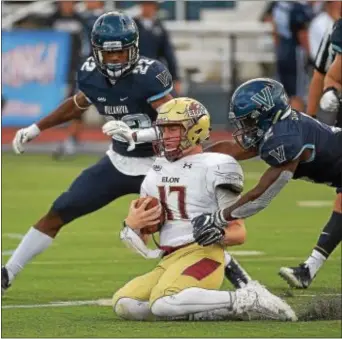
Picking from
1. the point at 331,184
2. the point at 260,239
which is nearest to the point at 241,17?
the point at 260,239

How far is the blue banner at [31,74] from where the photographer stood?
18.2 meters

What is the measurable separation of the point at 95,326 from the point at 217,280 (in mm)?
643

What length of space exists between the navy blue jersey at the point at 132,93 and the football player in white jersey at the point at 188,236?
29.1 inches

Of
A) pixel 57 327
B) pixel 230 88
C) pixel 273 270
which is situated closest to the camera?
pixel 57 327

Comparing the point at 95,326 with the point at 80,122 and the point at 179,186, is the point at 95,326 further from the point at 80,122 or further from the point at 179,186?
the point at 80,122

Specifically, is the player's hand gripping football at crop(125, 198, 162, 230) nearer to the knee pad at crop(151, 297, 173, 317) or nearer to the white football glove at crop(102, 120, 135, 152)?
the knee pad at crop(151, 297, 173, 317)

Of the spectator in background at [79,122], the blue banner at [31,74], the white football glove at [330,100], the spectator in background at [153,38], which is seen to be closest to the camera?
the white football glove at [330,100]

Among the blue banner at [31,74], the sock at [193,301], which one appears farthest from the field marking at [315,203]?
the blue banner at [31,74]

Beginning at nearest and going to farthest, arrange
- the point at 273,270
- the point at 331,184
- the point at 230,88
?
the point at 331,184, the point at 273,270, the point at 230,88

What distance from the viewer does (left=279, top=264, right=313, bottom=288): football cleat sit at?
8172mm

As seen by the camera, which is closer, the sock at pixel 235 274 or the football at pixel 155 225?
the football at pixel 155 225

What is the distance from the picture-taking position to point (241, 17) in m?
20.4

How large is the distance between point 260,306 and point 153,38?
9.17 meters

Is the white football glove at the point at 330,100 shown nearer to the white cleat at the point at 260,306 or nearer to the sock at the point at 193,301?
the white cleat at the point at 260,306
